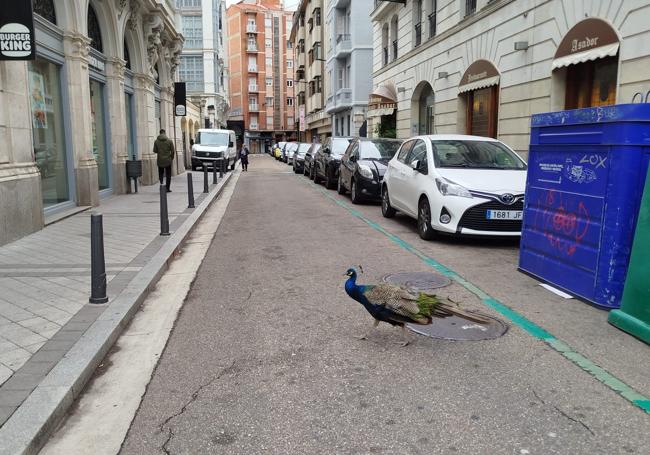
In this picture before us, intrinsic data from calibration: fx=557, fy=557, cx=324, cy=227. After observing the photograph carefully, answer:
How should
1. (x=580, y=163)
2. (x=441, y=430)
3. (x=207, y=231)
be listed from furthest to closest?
(x=207, y=231), (x=580, y=163), (x=441, y=430)

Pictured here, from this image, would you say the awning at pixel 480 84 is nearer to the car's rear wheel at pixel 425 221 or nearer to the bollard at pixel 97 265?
Answer: the car's rear wheel at pixel 425 221

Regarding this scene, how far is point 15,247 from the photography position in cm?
789

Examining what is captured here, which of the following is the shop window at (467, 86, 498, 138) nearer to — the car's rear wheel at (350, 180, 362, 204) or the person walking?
the car's rear wheel at (350, 180, 362, 204)

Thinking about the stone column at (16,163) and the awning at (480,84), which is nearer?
the stone column at (16,163)

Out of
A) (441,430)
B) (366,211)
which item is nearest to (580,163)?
(441,430)

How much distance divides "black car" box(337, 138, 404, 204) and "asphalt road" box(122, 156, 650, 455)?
734cm

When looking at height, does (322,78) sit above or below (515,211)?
above

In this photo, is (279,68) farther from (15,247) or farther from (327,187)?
(15,247)

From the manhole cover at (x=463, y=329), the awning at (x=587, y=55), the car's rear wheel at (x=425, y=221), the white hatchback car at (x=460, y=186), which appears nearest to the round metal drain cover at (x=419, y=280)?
the manhole cover at (x=463, y=329)

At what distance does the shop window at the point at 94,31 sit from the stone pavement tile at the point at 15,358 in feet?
40.4

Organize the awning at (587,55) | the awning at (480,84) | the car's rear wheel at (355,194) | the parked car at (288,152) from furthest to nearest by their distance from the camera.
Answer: the parked car at (288,152) → the awning at (480,84) → the car's rear wheel at (355,194) → the awning at (587,55)

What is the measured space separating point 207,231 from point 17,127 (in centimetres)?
353

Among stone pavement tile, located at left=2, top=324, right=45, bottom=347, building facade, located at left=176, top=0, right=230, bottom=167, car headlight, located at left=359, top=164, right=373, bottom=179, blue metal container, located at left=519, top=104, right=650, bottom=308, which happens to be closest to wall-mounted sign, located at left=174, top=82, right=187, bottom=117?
car headlight, located at left=359, top=164, right=373, bottom=179

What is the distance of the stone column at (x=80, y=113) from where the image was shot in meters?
12.0
